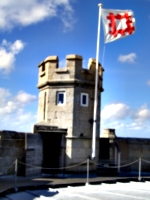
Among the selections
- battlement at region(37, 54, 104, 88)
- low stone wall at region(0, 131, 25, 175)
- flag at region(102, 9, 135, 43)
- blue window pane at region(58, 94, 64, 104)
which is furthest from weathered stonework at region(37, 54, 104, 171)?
low stone wall at region(0, 131, 25, 175)

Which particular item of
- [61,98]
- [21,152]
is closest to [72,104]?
[61,98]

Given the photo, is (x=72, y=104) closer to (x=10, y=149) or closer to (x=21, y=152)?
(x=21, y=152)

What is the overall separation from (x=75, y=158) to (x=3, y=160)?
11.5 feet

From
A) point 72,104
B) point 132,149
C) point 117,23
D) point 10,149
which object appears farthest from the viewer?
point 132,149

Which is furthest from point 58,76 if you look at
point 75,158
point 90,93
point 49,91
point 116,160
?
point 116,160

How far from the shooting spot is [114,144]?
54.7 ft

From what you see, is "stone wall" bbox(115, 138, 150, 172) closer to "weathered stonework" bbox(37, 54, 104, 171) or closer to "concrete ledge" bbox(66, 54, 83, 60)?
"weathered stonework" bbox(37, 54, 104, 171)

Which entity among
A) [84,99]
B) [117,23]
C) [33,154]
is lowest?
[33,154]

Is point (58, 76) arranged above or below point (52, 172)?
above

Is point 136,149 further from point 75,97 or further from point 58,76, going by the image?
point 58,76

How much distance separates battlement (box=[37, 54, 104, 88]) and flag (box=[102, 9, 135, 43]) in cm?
184

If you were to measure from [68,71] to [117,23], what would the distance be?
338cm

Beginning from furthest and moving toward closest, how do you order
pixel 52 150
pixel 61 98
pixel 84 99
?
pixel 84 99 → pixel 61 98 → pixel 52 150

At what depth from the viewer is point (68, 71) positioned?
15.0 metres
